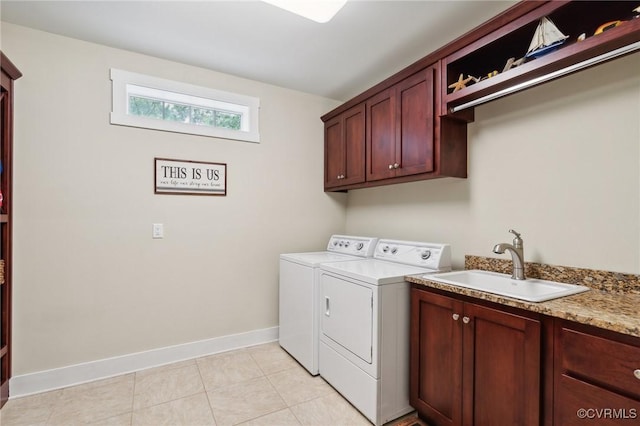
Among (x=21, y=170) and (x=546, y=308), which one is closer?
(x=546, y=308)

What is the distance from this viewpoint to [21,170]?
215 centimetres

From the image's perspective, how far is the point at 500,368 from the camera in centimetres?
141

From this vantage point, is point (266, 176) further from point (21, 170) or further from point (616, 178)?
point (616, 178)

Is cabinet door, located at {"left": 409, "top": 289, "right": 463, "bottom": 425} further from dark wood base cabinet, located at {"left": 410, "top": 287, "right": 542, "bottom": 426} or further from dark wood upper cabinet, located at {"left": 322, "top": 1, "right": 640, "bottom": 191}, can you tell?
dark wood upper cabinet, located at {"left": 322, "top": 1, "right": 640, "bottom": 191}

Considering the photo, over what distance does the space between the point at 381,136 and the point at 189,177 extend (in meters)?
1.70

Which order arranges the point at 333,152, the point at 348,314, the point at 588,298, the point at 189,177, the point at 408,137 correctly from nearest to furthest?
the point at 588,298 → the point at 348,314 → the point at 408,137 → the point at 189,177 → the point at 333,152

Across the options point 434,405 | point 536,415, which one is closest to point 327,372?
point 434,405

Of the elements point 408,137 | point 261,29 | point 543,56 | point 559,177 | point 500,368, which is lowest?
point 500,368

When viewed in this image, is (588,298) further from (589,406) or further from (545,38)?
(545,38)

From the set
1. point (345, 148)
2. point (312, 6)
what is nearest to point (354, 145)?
point (345, 148)

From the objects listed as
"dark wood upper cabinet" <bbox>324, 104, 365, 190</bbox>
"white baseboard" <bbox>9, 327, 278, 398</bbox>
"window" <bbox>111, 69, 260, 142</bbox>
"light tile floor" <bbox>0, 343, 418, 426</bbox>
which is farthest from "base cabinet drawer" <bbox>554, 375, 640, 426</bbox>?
"window" <bbox>111, 69, 260, 142</bbox>

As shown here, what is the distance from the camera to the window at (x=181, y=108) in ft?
8.06

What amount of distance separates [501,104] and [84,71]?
9.93 ft

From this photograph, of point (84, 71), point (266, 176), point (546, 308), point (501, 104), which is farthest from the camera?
point (266, 176)
